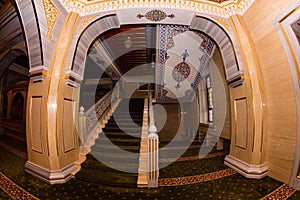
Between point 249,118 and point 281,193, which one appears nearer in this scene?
point 281,193

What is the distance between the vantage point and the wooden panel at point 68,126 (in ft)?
9.48

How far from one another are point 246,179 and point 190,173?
0.94 m

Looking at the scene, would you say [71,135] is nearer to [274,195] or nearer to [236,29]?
[274,195]

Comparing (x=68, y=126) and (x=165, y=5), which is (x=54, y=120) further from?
(x=165, y=5)

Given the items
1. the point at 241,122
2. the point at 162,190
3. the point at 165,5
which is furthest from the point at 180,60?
the point at 162,190

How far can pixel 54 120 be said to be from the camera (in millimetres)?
2730

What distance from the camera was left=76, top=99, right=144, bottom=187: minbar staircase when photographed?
9.02ft

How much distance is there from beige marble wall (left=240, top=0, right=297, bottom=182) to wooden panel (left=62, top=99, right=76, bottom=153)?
3539mm

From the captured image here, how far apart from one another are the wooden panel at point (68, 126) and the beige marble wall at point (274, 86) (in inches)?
139

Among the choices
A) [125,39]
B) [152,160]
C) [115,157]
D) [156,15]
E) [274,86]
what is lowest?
[115,157]

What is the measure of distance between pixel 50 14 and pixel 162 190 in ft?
11.3

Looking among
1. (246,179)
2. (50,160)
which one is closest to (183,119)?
(246,179)

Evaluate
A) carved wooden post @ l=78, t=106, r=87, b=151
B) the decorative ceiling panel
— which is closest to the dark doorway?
the decorative ceiling panel

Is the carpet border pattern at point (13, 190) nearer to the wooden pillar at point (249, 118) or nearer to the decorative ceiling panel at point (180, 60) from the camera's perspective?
the wooden pillar at point (249, 118)
